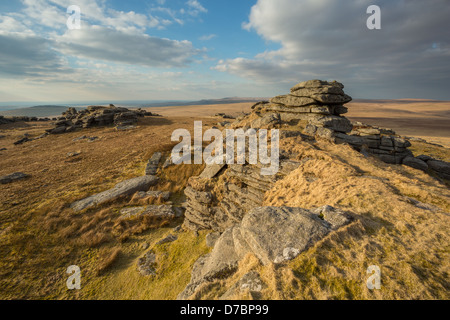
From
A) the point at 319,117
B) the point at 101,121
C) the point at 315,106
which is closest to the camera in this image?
the point at 319,117

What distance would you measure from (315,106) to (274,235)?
49.7ft

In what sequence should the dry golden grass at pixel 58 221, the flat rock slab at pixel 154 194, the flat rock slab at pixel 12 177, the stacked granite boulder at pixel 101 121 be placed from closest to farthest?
the dry golden grass at pixel 58 221 → the flat rock slab at pixel 154 194 → the flat rock slab at pixel 12 177 → the stacked granite boulder at pixel 101 121

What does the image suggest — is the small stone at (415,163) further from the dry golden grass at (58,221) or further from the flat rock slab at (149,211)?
the flat rock slab at (149,211)

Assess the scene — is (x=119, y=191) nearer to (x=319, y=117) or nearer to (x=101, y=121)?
(x=319, y=117)

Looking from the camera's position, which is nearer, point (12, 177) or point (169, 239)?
point (169, 239)

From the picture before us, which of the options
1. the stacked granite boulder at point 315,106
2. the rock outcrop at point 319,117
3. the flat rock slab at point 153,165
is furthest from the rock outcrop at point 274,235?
the flat rock slab at point 153,165

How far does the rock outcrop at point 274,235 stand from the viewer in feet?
16.1

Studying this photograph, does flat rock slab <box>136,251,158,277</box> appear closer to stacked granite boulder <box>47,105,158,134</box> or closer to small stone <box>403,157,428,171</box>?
small stone <box>403,157,428,171</box>

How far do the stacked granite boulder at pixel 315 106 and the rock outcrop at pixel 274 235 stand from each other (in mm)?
10493

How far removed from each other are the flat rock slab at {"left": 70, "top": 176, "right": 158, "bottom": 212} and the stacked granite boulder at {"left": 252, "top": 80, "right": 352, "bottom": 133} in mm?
12271

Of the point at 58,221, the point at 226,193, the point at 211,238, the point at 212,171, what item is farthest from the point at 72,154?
the point at 211,238

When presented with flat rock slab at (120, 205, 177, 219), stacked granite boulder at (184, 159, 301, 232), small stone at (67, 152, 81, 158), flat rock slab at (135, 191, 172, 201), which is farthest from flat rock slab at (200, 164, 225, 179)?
small stone at (67, 152, 81, 158)

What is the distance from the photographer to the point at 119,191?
1658cm

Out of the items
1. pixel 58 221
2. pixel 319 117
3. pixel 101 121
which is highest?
pixel 101 121
